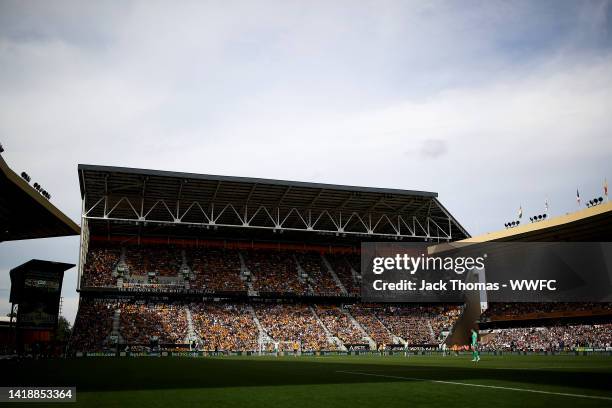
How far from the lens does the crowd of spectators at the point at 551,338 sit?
5138 cm

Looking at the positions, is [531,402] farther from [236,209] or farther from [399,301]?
[399,301]

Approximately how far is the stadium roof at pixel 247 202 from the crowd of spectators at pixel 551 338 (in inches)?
464

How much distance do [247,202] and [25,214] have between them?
24.5m

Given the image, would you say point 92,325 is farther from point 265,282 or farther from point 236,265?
point 265,282

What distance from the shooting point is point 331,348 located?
191 ft

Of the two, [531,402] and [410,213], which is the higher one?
[410,213]

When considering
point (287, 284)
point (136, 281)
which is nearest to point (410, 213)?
point (287, 284)

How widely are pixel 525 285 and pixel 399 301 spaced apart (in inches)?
564

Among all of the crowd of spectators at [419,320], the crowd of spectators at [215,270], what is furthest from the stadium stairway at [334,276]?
the crowd of spectators at [215,270]

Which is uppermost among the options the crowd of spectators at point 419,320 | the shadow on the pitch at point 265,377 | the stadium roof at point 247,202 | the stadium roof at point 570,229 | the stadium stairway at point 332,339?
the stadium roof at point 247,202

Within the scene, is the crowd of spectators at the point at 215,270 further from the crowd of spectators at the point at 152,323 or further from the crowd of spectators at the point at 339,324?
the crowd of spectators at the point at 339,324

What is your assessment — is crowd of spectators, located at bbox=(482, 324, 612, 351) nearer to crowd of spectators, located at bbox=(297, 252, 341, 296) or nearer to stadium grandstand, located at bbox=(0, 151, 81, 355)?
crowd of spectators, located at bbox=(297, 252, 341, 296)

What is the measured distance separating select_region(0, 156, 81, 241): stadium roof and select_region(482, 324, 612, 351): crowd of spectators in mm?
40949

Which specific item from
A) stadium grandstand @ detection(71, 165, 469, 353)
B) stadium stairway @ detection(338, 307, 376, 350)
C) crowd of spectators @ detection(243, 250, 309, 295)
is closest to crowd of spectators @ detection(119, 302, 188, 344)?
stadium grandstand @ detection(71, 165, 469, 353)
